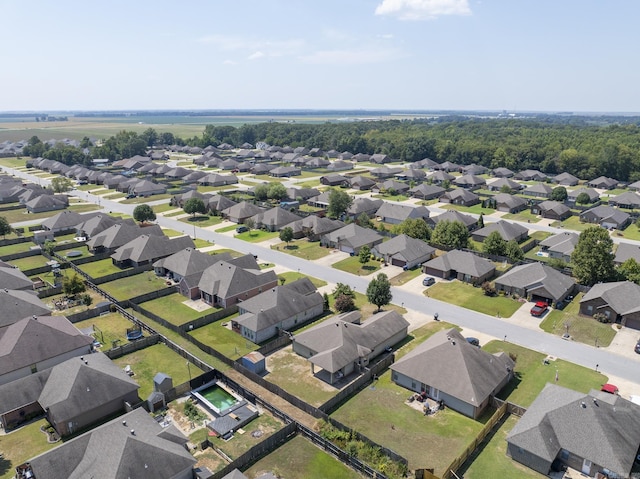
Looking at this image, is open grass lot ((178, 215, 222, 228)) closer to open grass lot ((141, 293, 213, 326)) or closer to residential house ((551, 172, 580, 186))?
open grass lot ((141, 293, 213, 326))

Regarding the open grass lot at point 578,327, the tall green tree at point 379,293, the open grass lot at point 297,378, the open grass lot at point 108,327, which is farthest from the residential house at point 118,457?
the open grass lot at point 578,327

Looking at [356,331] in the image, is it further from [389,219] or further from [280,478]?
[389,219]

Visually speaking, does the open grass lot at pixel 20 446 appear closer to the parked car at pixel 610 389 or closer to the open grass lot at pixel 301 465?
the open grass lot at pixel 301 465

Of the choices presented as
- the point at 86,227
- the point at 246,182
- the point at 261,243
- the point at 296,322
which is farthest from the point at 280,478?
the point at 246,182

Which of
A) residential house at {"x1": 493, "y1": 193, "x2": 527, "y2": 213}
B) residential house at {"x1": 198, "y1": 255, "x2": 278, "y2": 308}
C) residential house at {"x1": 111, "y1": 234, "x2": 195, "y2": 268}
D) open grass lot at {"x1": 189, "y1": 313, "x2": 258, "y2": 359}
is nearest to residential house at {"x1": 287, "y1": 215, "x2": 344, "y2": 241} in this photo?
residential house at {"x1": 111, "y1": 234, "x2": 195, "y2": 268}

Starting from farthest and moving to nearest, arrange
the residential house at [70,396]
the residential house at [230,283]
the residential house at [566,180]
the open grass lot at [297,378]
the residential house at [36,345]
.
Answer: the residential house at [566,180] → the residential house at [230,283] → the residential house at [36,345] → the open grass lot at [297,378] → the residential house at [70,396]

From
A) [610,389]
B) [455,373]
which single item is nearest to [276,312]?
[455,373]

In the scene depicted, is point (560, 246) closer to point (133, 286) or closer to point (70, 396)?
point (133, 286)
